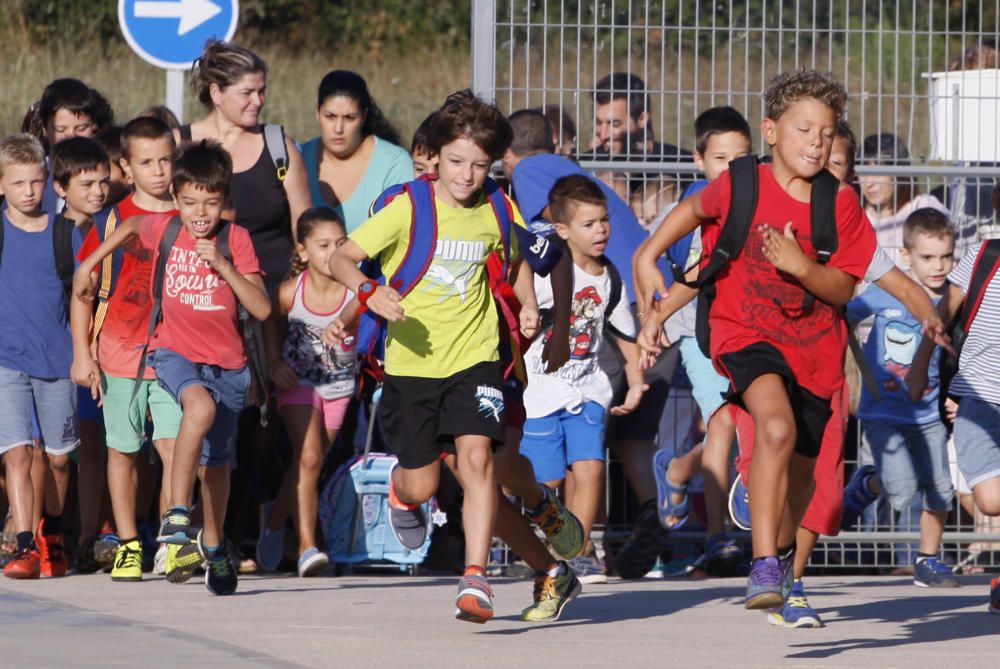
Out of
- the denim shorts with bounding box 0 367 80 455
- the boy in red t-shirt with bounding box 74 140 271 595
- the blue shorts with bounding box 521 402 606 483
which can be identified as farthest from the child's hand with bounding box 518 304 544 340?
the denim shorts with bounding box 0 367 80 455

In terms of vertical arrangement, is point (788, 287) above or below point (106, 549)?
above

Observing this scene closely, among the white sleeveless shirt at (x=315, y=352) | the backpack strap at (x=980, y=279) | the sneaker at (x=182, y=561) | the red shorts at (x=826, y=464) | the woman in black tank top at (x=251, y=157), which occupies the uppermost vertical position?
the woman in black tank top at (x=251, y=157)

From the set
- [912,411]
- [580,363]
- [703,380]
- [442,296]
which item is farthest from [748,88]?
[442,296]

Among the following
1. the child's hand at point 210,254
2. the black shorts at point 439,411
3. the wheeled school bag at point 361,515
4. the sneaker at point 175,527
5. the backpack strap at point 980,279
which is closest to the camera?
the black shorts at point 439,411

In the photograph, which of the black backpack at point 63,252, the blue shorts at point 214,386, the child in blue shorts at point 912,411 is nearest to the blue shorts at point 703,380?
the child in blue shorts at point 912,411

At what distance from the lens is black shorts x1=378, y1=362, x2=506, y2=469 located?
727 cm

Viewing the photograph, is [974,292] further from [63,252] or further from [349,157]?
[63,252]

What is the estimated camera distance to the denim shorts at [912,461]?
31.9ft

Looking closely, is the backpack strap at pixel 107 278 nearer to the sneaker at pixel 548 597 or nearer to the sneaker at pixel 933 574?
the sneaker at pixel 548 597

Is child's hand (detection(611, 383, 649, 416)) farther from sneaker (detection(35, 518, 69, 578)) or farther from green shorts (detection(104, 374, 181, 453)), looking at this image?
sneaker (detection(35, 518, 69, 578))

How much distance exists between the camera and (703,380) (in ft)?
31.8

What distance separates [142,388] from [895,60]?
13.8 feet

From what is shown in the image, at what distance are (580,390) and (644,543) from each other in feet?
2.75

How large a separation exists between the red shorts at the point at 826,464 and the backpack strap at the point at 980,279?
77 centimetres
